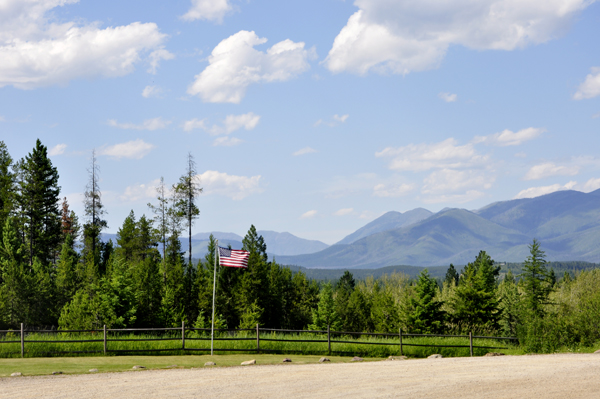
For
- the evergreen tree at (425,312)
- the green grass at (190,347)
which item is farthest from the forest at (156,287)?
the green grass at (190,347)

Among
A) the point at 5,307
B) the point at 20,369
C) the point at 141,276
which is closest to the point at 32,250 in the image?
the point at 5,307

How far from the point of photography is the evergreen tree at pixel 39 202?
59.2 metres

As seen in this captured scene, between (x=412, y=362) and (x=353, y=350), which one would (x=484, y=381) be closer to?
(x=412, y=362)

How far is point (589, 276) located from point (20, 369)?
98.8m

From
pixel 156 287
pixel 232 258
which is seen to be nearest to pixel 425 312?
pixel 156 287

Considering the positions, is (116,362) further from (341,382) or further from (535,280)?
(535,280)

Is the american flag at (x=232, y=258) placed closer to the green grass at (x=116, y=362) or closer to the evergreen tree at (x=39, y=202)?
the green grass at (x=116, y=362)

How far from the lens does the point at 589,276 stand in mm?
95562

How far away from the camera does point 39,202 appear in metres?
59.7

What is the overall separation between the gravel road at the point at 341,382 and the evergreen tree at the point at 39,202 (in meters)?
45.9

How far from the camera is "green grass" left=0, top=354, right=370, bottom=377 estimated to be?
67.6 feet

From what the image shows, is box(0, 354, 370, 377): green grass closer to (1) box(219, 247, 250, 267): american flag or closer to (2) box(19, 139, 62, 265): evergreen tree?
(1) box(219, 247, 250, 267): american flag

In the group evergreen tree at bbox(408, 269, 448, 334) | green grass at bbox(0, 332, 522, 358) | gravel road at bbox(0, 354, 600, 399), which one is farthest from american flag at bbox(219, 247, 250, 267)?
evergreen tree at bbox(408, 269, 448, 334)

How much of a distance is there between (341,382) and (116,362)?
36.2 ft
